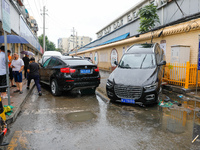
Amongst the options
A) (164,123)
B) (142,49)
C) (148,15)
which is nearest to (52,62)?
(142,49)

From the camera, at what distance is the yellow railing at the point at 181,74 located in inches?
304

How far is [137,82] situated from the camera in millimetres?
5344

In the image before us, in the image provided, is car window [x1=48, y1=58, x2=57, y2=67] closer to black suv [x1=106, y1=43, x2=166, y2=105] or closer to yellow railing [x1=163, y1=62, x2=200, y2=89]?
black suv [x1=106, y1=43, x2=166, y2=105]

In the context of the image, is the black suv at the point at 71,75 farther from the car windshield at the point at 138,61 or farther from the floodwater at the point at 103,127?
the car windshield at the point at 138,61

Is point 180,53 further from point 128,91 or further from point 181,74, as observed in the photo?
point 128,91

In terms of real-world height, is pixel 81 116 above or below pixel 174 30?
below

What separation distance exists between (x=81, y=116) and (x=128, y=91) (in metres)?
1.72

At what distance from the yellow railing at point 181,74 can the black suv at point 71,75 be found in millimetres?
4275

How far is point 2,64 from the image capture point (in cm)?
554

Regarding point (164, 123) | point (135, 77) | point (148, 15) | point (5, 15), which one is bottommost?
point (164, 123)

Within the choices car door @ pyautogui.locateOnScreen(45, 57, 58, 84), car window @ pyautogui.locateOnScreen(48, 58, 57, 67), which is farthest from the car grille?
car window @ pyautogui.locateOnScreen(48, 58, 57, 67)

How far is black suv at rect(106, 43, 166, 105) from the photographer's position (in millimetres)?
5230

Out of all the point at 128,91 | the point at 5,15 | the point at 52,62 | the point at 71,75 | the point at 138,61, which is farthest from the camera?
the point at 52,62

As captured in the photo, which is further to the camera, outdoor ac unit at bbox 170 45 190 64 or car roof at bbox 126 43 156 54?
outdoor ac unit at bbox 170 45 190 64
